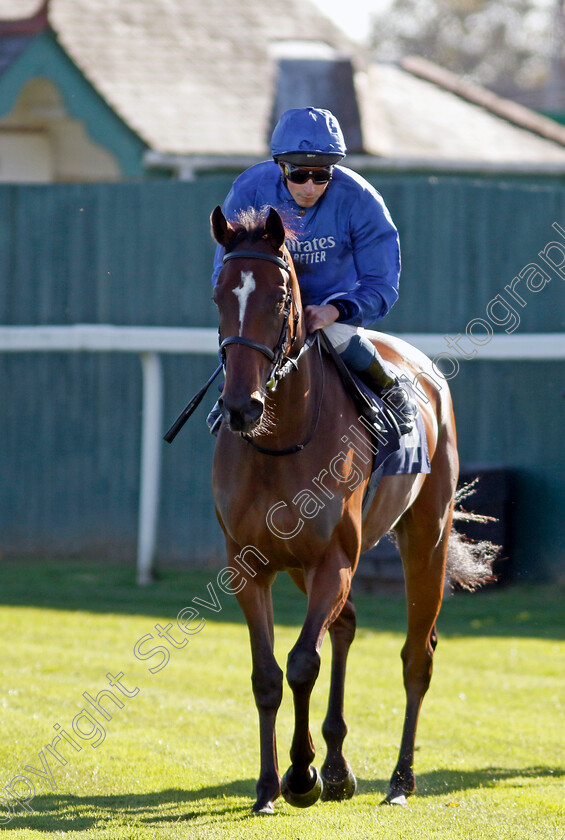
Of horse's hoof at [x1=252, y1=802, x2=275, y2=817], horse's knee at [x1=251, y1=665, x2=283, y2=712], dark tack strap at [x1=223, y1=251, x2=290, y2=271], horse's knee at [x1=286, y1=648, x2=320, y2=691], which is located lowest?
horse's hoof at [x1=252, y1=802, x2=275, y2=817]

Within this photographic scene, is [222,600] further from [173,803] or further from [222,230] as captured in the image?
[222,230]

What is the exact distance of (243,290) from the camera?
420 cm

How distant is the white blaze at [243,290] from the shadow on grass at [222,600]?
5.15 meters

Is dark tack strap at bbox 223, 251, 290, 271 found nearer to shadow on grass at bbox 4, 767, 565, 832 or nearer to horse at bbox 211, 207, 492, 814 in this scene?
horse at bbox 211, 207, 492, 814

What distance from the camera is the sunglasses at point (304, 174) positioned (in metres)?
4.83

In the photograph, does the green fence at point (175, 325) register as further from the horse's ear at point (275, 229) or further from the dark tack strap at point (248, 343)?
the dark tack strap at point (248, 343)

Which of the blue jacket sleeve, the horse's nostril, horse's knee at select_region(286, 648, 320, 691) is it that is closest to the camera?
the horse's nostril

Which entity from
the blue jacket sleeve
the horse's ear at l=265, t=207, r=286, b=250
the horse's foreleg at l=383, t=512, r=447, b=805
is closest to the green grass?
the horse's foreleg at l=383, t=512, r=447, b=805

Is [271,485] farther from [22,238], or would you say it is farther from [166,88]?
[166,88]

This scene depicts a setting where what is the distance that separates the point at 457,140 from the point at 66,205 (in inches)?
243

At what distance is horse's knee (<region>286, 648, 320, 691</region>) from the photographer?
15.0 ft

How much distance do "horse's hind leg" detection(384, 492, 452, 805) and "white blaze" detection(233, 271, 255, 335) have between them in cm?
198


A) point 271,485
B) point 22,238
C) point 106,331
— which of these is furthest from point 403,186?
point 271,485

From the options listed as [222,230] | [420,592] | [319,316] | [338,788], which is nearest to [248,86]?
[420,592]
